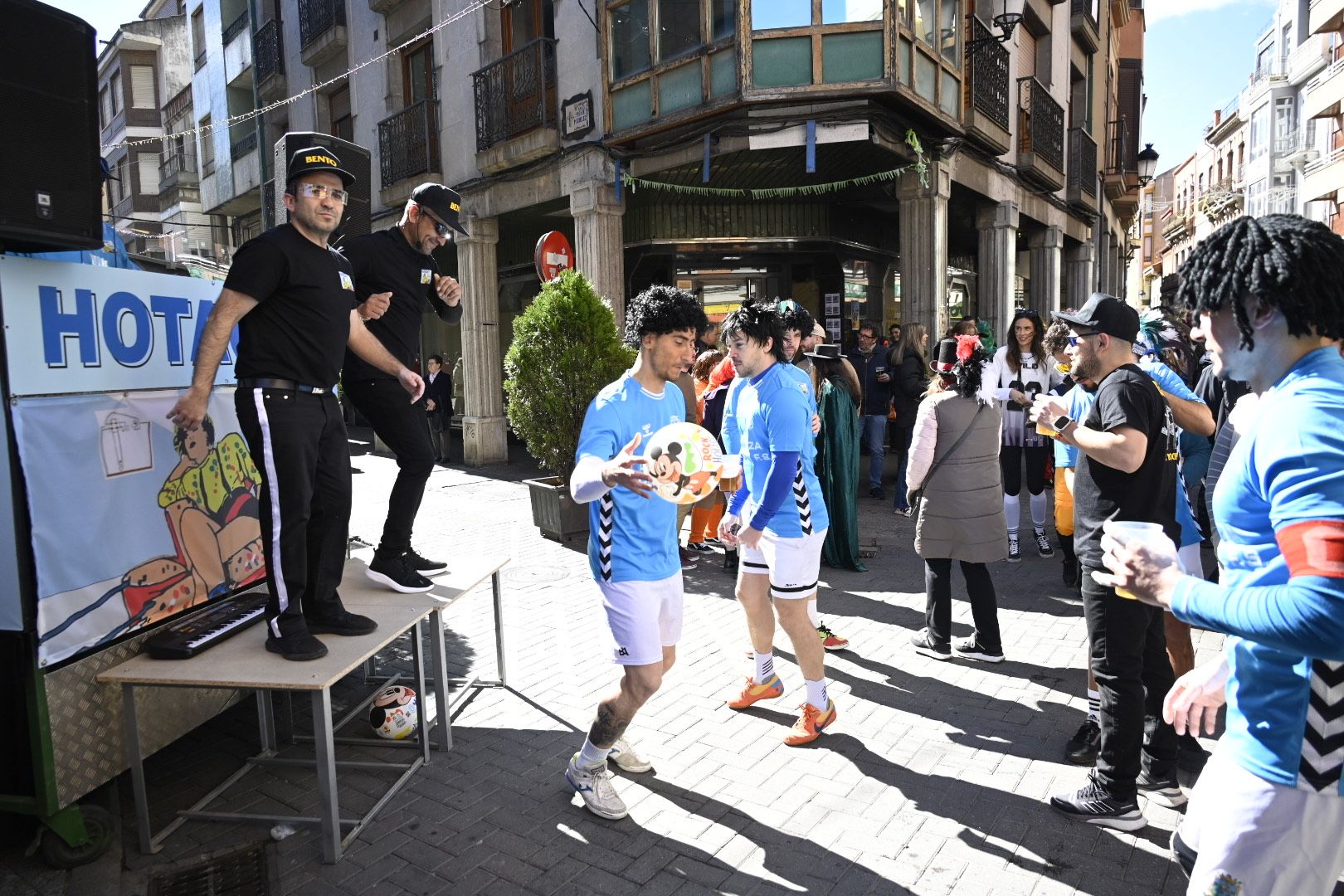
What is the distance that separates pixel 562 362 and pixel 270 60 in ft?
60.4

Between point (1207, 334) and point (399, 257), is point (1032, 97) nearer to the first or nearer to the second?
point (399, 257)

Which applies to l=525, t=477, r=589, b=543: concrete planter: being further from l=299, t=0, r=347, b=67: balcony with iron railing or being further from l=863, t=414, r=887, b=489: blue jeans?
l=299, t=0, r=347, b=67: balcony with iron railing

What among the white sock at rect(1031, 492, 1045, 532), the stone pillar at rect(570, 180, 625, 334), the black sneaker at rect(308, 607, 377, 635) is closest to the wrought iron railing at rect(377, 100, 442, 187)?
the stone pillar at rect(570, 180, 625, 334)

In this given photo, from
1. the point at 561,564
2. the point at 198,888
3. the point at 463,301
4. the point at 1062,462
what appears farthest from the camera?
the point at 463,301

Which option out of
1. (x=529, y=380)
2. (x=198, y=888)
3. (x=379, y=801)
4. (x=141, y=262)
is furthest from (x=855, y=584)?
(x=141, y=262)

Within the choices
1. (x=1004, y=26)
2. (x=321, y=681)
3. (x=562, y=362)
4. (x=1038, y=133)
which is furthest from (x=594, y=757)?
(x=1038, y=133)

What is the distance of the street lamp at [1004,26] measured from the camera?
42.4 feet

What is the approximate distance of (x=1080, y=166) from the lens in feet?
64.2

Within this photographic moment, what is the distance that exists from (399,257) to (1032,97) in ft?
49.3

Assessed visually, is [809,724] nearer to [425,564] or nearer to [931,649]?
[931,649]

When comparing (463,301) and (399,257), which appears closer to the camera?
(399,257)

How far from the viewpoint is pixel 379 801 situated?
3768mm

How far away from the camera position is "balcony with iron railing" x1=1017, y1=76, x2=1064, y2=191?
15906 mm

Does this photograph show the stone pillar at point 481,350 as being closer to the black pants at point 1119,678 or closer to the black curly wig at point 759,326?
the black curly wig at point 759,326
